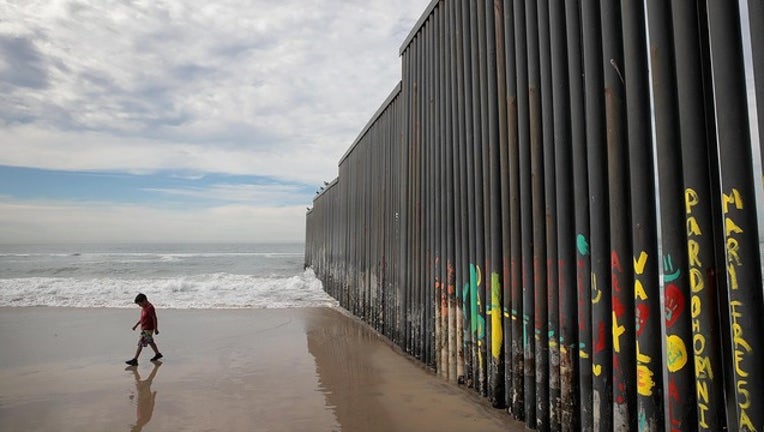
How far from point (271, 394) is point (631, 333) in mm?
5394

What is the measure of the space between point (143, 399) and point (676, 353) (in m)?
7.10

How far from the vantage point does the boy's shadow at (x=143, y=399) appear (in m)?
6.38

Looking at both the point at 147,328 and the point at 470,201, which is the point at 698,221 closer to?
the point at 470,201

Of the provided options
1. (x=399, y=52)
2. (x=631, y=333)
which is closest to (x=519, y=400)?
(x=631, y=333)

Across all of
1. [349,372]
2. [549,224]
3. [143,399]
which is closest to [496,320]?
[549,224]

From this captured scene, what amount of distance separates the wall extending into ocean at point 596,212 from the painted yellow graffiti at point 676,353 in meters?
0.01

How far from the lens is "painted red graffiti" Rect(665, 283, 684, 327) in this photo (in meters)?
3.40

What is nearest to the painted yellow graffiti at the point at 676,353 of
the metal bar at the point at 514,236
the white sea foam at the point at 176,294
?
→ the metal bar at the point at 514,236

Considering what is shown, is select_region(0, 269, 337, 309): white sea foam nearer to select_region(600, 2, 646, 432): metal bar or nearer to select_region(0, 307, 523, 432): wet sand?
select_region(0, 307, 523, 432): wet sand

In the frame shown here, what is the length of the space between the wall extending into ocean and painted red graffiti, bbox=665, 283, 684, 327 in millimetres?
11

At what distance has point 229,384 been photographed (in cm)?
800

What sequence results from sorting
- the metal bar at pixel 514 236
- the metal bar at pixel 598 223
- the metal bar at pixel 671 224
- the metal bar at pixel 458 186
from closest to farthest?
the metal bar at pixel 671 224 < the metal bar at pixel 598 223 < the metal bar at pixel 514 236 < the metal bar at pixel 458 186

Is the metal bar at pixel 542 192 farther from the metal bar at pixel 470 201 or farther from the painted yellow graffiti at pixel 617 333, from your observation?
the metal bar at pixel 470 201

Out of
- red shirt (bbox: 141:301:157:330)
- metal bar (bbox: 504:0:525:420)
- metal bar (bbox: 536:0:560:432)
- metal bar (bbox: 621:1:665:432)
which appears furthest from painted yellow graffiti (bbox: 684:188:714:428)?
red shirt (bbox: 141:301:157:330)
